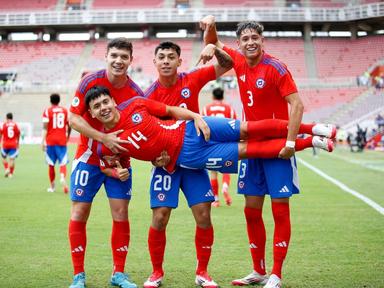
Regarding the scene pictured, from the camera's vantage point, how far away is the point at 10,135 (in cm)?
1892

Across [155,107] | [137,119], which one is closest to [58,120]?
[155,107]

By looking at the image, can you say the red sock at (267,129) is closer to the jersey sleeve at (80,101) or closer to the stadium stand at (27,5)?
the jersey sleeve at (80,101)

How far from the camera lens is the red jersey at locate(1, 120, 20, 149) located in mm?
18875

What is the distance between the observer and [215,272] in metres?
6.06

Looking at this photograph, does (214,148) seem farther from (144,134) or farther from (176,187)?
(144,134)

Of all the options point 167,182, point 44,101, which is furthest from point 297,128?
point 44,101

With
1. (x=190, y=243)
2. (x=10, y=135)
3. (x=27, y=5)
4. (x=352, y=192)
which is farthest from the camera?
(x=27, y=5)

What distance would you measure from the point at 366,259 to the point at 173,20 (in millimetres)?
49472

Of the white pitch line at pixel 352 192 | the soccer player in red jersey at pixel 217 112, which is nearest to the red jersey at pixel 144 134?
the white pitch line at pixel 352 192

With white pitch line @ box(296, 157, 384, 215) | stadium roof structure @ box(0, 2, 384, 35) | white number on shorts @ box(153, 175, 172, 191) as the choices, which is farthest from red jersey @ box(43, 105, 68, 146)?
stadium roof structure @ box(0, 2, 384, 35)

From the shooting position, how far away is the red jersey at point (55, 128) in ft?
45.6

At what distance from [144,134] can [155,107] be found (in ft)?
1.05

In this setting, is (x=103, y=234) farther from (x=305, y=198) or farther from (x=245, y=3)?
(x=245, y=3)

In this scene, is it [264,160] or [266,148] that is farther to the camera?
[264,160]
